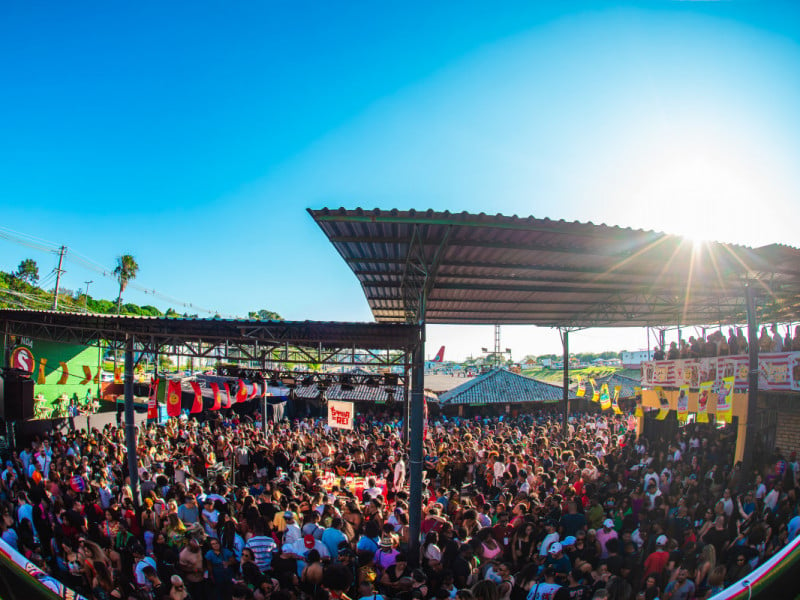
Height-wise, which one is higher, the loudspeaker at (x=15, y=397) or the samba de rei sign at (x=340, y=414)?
the loudspeaker at (x=15, y=397)

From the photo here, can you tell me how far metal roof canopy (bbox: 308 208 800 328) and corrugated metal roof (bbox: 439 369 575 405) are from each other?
1360 centimetres

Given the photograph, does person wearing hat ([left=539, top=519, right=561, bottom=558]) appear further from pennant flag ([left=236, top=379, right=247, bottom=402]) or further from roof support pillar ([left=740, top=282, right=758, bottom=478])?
pennant flag ([left=236, top=379, right=247, bottom=402])

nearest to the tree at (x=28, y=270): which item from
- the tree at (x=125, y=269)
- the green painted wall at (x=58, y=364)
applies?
the tree at (x=125, y=269)

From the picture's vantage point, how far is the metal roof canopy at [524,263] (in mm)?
6141

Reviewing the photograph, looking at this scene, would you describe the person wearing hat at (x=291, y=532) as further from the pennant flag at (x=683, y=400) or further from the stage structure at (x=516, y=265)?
A: the pennant flag at (x=683, y=400)

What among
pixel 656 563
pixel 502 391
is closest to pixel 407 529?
pixel 656 563

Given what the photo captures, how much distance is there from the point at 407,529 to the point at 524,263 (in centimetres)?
524

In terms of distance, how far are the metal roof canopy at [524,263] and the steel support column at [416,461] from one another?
954 millimetres

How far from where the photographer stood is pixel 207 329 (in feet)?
34.4

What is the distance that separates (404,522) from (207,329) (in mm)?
6752

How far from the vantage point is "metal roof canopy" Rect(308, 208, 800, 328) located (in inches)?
242

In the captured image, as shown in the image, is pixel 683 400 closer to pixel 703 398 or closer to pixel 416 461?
pixel 703 398

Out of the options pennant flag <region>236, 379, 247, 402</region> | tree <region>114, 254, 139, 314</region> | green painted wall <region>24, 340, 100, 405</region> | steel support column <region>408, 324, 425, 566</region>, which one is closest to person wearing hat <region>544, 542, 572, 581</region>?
steel support column <region>408, 324, 425, 566</region>

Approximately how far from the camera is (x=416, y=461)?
22.5 feet
